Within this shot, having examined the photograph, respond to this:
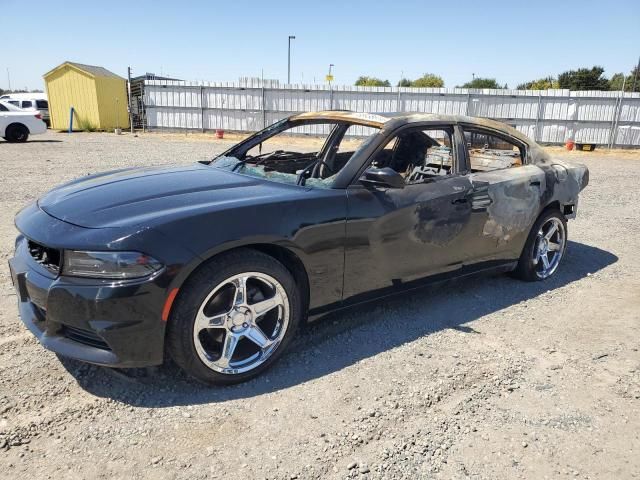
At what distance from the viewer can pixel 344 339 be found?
11.6ft

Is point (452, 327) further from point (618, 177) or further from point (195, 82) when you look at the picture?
point (195, 82)

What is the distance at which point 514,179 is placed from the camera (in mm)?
4332

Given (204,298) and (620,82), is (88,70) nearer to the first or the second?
(204,298)

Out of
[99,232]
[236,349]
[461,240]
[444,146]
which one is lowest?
[236,349]

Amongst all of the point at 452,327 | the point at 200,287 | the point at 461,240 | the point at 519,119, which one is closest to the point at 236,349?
the point at 200,287

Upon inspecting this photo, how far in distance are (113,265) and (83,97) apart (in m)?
25.8

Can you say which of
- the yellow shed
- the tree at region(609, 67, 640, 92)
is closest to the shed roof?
the yellow shed

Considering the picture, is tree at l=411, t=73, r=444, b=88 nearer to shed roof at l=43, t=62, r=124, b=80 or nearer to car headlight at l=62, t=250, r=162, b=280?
shed roof at l=43, t=62, r=124, b=80

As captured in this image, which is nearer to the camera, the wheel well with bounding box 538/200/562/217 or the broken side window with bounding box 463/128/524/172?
the broken side window with bounding box 463/128/524/172

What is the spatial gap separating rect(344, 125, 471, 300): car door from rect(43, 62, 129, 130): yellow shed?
24549 mm

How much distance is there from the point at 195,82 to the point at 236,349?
2267 centimetres

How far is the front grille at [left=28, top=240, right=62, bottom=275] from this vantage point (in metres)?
2.64

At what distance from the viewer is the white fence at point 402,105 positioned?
20.8 metres

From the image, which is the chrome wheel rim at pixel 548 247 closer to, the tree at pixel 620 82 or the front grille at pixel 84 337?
the front grille at pixel 84 337
